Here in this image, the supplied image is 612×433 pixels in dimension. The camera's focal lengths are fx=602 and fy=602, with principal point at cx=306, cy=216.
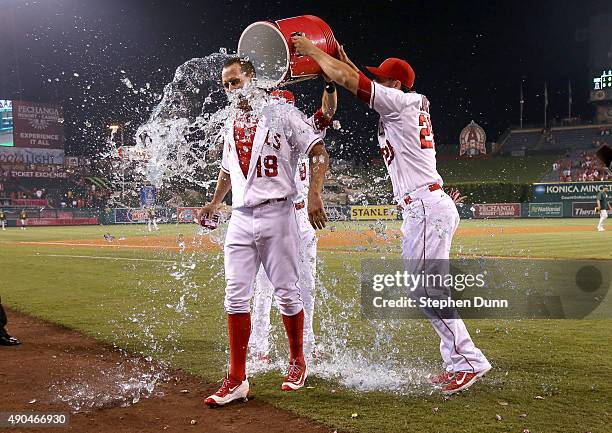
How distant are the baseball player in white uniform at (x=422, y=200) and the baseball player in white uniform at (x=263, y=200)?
1.63 feet

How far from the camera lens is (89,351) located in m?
5.15

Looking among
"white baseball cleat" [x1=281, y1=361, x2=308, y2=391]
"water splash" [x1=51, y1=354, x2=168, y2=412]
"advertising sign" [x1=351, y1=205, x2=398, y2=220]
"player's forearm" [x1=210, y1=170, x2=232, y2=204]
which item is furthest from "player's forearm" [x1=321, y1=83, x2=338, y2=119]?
"advertising sign" [x1=351, y1=205, x2=398, y2=220]

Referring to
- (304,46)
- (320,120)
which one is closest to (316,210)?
(320,120)

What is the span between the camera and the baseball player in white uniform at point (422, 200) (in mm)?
3836

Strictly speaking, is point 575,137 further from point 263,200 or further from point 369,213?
point 263,200

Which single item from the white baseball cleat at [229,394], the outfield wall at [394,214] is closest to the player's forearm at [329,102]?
the white baseball cleat at [229,394]

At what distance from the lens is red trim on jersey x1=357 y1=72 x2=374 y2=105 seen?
3637 millimetres

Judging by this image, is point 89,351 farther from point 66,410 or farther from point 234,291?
point 234,291

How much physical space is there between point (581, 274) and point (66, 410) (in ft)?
28.7

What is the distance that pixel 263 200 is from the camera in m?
3.82

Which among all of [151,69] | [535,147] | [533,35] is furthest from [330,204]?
[533,35]

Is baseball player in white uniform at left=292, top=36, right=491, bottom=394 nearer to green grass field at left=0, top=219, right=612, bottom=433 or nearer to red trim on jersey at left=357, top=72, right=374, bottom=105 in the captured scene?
red trim on jersey at left=357, top=72, right=374, bottom=105

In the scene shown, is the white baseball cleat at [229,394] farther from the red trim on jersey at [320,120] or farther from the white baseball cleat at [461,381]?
the red trim on jersey at [320,120]

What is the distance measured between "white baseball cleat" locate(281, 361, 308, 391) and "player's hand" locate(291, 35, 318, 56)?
2.02 meters
